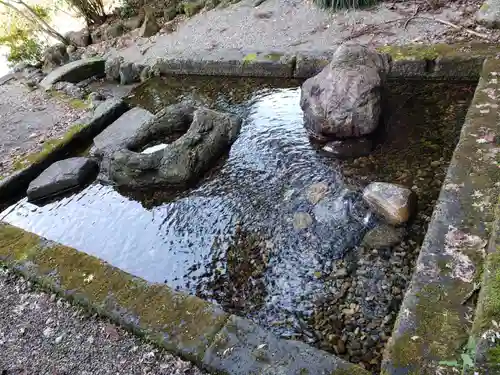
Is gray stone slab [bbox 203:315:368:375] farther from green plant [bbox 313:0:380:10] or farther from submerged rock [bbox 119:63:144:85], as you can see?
submerged rock [bbox 119:63:144:85]

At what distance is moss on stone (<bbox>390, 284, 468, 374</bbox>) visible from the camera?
2.12 m

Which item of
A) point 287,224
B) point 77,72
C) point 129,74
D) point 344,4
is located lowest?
point 287,224

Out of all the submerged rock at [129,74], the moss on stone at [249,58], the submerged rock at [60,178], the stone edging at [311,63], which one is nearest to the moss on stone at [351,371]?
the submerged rock at [60,178]

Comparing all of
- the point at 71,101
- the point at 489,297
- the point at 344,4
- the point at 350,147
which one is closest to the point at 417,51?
the point at 350,147

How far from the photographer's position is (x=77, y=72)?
8.70 metres

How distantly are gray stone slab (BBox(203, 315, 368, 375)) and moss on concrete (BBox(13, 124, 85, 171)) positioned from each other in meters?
4.25

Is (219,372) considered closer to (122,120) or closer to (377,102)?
(377,102)

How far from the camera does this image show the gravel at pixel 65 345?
2.55 m

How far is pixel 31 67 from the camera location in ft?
33.4

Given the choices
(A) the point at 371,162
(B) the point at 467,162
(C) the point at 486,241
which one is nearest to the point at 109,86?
(A) the point at 371,162

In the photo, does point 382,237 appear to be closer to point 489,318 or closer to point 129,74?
point 489,318

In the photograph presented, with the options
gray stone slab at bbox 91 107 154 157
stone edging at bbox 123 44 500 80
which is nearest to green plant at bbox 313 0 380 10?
stone edging at bbox 123 44 500 80

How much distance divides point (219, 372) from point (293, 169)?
8.48 feet

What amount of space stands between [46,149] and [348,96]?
13.5 feet
